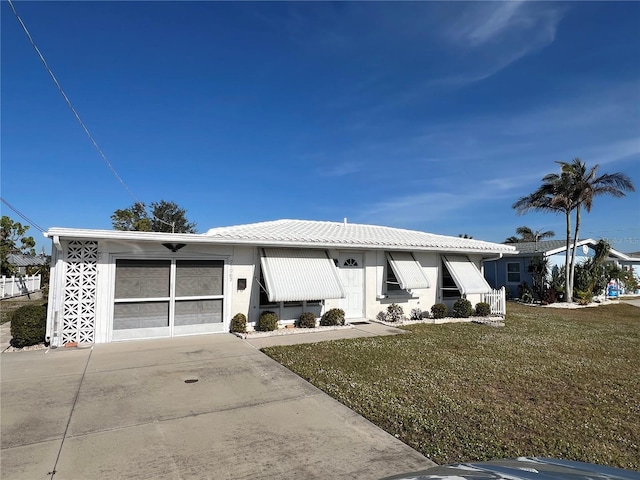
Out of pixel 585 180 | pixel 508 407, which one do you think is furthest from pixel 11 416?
pixel 585 180

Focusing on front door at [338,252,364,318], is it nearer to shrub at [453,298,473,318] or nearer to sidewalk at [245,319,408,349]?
sidewalk at [245,319,408,349]

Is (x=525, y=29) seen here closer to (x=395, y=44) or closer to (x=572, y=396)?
(x=395, y=44)

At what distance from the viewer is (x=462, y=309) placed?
45.9 ft

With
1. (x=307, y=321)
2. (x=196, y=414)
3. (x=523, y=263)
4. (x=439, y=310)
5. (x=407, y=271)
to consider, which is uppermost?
(x=523, y=263)

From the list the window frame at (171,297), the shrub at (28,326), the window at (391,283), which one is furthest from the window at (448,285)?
the shrub at (28,326)

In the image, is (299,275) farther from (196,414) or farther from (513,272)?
(513,272)

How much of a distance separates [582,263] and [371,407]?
2416 centimetres

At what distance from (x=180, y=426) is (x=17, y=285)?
2809 cm

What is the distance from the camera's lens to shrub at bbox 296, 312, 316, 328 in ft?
37.6

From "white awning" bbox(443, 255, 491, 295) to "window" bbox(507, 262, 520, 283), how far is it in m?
10.6

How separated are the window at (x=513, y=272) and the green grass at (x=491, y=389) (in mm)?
13022

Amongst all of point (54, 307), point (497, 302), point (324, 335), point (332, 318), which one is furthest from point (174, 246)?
point (497, 302)

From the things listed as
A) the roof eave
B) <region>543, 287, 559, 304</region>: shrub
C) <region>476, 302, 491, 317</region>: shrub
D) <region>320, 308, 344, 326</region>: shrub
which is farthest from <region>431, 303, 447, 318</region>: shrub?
<region>543, 287, 559, 304</region>: shrub

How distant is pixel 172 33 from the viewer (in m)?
11.1
